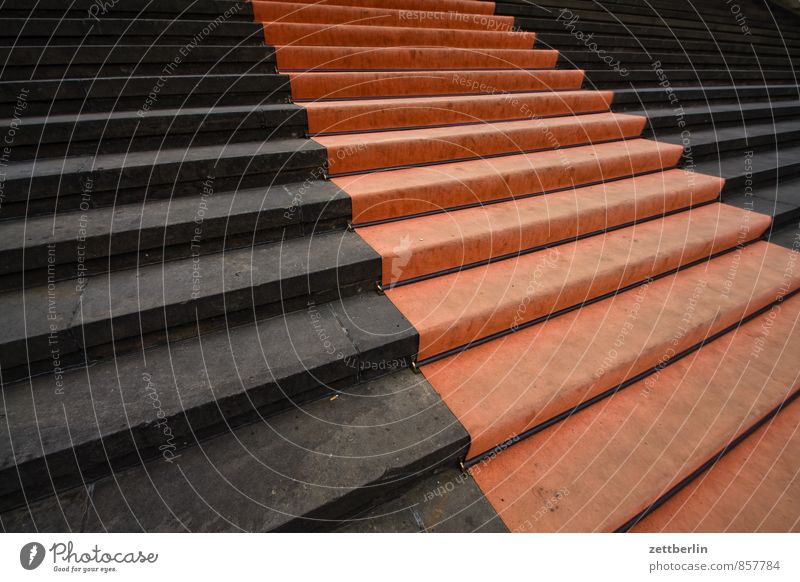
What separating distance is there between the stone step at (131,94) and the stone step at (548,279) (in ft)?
5.49

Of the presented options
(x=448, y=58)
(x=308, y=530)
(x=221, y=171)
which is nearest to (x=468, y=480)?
(x=308, y=530)

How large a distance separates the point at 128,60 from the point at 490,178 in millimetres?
2327

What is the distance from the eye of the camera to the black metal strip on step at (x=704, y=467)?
154 centimetres

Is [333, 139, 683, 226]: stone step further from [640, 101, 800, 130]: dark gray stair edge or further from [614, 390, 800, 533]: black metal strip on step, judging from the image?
[614, 390, 800, 533]: black metal strip on step

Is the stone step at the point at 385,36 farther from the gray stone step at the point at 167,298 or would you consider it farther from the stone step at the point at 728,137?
the gray stone step at the point at 167,298

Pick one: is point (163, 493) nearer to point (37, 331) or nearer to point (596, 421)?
point (37, 331)

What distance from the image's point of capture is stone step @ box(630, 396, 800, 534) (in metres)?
1.61

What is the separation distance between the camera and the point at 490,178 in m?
2.48

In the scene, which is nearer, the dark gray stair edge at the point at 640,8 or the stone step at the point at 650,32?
the stone step at the point at 650,32

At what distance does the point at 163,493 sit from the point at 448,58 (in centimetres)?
358

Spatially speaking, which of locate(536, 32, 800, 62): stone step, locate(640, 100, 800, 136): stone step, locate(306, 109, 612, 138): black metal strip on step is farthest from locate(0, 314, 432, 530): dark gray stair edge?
locate(536, 32, 800, 62): stone step

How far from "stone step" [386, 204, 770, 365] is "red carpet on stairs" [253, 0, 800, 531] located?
1cm

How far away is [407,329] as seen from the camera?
1740mm
